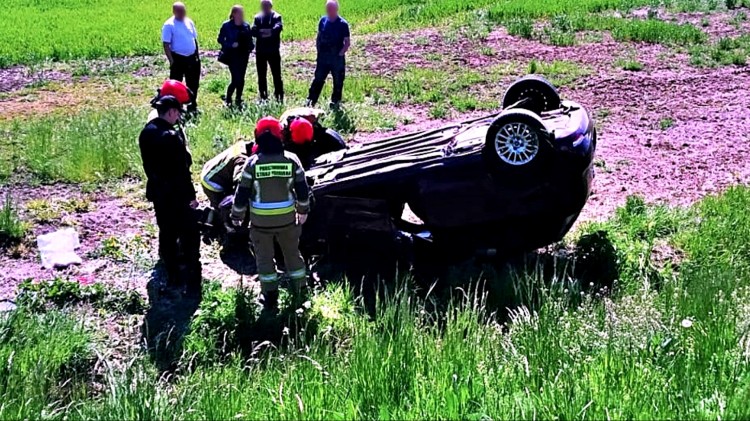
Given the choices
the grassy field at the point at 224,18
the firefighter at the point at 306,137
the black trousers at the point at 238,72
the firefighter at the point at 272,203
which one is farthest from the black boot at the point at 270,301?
the grassy field at the point at 224,18

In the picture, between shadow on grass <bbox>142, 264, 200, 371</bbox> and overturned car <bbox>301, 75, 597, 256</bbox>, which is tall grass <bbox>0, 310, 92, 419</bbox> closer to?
shadow on grass <bbox>142, 264, 200, 371</bbox>

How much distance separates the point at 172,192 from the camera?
685 cm

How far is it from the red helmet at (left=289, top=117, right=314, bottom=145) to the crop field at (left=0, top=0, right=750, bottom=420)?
123 centimetres

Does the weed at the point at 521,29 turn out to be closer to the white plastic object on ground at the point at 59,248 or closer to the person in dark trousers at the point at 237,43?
the person in dark trousers at the point at 237,43

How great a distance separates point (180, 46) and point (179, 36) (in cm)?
16

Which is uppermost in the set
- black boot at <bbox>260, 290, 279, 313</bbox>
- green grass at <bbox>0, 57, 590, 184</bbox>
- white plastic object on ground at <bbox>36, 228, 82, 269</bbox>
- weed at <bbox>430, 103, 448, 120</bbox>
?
green grass at <bbox>0, 57, 590, 184</bbox>

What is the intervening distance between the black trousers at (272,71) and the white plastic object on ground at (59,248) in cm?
602

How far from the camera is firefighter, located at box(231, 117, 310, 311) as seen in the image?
252 inches

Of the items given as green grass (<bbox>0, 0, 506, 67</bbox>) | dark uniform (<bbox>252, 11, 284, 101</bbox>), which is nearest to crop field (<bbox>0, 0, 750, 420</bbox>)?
dark uniform (<bbox>252, 11, 284, 101</bbox>)

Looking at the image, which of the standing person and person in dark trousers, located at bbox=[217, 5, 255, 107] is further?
person in dark trousers, located at bbox=[217, 5, 255, 107]

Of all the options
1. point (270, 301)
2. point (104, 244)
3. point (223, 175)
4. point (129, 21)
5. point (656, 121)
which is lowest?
point (270, 301)

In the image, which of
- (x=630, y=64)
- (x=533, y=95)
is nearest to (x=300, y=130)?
(x=533, y=95)

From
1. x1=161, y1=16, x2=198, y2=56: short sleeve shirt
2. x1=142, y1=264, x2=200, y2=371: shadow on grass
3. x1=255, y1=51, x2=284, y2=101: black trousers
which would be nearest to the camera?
x1=142, y1=264, x2=200, y2=371: shadow on grass

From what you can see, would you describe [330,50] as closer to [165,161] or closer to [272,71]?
[272,71]
